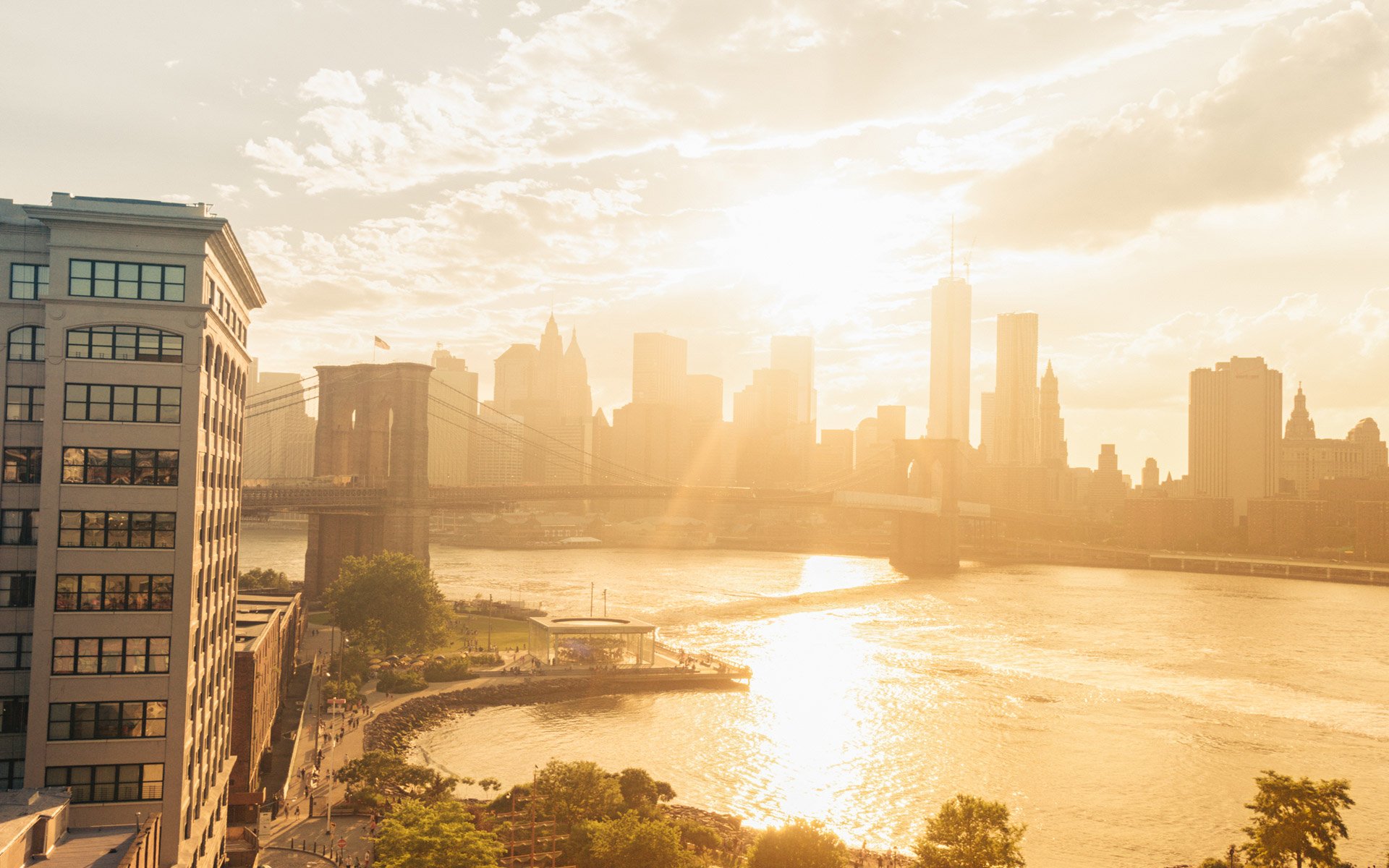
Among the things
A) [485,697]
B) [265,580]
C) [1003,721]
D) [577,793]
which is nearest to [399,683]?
[485,697]

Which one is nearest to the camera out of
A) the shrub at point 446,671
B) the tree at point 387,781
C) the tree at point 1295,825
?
the tree at point 1295,825

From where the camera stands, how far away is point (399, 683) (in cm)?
4631

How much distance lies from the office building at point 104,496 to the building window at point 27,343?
1.2 inches

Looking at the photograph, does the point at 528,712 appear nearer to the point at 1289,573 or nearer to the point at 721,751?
the point at 721,751

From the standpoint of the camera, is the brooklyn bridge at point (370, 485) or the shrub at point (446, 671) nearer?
the shrub at point (446, 671)

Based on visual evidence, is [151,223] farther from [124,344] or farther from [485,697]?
[485,697]

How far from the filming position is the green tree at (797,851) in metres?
22.6

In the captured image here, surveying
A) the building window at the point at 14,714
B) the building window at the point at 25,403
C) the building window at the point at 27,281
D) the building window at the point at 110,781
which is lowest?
the building window at the point at 110,781

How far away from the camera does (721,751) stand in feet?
129

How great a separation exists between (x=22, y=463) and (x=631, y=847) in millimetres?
15420

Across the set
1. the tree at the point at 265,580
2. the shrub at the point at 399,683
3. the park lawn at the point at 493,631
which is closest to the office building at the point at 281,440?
the tree at the point at 265,580

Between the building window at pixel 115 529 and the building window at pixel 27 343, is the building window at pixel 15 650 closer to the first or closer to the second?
the building window at pixel 115 529

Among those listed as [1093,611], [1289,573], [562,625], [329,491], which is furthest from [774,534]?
[562,625]

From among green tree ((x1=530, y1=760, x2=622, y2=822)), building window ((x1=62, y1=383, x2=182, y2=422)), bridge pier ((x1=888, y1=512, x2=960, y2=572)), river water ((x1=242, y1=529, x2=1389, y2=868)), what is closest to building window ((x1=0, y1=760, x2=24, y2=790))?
building window ((x1=62, y1=383, x2=182, y2=422))
